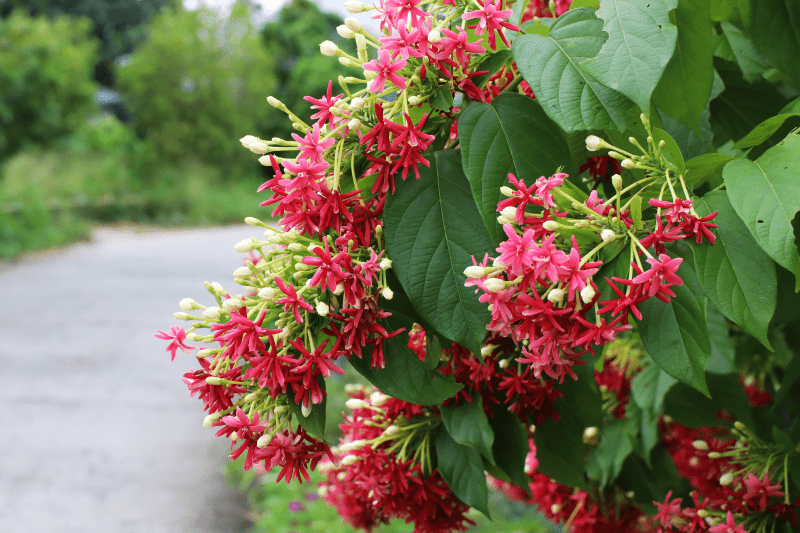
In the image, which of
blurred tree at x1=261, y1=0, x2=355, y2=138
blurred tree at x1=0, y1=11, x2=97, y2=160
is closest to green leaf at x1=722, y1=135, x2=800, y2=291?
blurred tree at x1=0, y1=11, x2=97, y2=160

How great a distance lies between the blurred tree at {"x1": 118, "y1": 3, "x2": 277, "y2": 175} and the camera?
12484 mm

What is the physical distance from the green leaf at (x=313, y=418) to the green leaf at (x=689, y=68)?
455 millimetres

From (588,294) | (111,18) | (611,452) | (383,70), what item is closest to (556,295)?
(588,294)

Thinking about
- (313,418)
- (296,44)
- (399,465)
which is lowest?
(296,44)

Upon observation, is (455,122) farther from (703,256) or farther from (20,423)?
(20,423)

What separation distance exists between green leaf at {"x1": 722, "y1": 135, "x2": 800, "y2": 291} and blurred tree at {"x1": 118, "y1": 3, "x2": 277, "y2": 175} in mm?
13394

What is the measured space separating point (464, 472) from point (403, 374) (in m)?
0.20

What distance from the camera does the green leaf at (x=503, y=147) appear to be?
1.71 feet

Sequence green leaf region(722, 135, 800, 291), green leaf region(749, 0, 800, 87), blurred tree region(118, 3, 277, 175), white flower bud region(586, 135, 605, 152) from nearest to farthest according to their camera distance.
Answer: green leaf region(722, 135, 800, 291), white flower bud region(586, 135, 605, 152), green leaf region(749, 0, 800, 87), blurred tree region(118, 3, 277, 175)

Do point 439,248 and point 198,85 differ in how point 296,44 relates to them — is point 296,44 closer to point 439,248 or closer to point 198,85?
point 198,85

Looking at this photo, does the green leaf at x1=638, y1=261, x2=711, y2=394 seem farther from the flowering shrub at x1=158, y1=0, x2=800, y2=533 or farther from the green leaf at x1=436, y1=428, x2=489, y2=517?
the green leaf at x1=436, y1=428, x2=489, y2=517

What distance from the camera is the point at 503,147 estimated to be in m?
0.54

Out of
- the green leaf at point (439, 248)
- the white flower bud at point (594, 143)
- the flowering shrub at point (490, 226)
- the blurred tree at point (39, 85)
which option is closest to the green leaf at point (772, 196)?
the flowering shrub at point (490, 226)

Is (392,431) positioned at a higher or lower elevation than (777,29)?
lower
